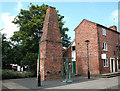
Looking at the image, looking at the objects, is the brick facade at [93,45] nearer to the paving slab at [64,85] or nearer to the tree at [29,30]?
the tree at [29,30]

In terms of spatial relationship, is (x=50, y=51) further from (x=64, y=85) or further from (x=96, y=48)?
(x=96, y=48)

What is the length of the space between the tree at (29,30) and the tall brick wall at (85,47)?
344 centimetres

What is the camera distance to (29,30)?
20.4 m

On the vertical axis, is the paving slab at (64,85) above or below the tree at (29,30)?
below

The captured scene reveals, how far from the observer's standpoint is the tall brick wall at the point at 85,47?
1873 cm

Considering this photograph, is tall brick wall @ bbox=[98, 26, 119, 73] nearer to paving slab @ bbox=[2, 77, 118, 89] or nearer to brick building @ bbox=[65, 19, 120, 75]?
brick building @ bbox=[65, 19, 120, 75]

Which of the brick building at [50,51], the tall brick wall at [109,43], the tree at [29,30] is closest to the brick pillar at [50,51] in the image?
the brick building at [50,51]

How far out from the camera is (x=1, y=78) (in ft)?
52.2

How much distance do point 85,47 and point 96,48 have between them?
85.3 inches

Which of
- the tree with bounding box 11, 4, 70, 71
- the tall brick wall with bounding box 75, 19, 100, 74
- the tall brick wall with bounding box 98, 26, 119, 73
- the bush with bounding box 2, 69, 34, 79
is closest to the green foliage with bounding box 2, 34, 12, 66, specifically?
the tree with bounding box 11, 4, 70, 71

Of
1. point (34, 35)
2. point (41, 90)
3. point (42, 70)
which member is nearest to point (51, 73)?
point (42, 70)

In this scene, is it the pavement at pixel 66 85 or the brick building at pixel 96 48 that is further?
the brick building at pixel 96 48

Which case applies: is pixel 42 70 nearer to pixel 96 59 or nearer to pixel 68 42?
pixel 96 59

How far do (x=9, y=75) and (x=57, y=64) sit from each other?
748cm
